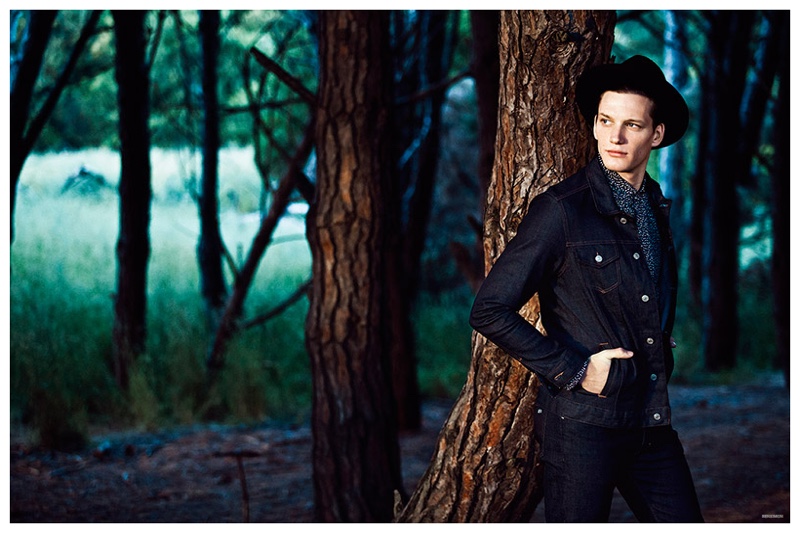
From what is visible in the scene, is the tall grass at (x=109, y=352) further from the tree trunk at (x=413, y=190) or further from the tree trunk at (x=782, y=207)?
the tree trunk at (x=782, y=207)

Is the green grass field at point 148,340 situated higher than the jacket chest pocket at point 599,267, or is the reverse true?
the jacket chest pocket at point 599,267

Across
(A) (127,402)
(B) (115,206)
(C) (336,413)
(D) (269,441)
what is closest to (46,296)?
(A) (127,402)

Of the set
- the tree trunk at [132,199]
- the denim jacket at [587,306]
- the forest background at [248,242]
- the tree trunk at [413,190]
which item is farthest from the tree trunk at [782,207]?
the denim jacket at [587,306]

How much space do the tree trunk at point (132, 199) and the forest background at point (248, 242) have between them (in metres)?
0.13

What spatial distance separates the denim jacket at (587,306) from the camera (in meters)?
2.26

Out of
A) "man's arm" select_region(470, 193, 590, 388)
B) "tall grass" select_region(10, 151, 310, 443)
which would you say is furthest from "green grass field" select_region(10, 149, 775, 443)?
"man's arm" select_region(470, 193, 590, 388)

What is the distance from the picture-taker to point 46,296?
7.23 m

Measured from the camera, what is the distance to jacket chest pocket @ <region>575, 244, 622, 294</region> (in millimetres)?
2260

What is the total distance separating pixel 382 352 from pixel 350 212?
0.64 m

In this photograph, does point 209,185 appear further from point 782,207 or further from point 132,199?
point 782,207

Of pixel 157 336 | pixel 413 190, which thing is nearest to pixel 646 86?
pixel 413 190

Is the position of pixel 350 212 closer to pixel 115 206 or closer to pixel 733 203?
pixel 733 203

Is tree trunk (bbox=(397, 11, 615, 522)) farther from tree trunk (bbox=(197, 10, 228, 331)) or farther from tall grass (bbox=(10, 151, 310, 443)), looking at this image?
tree trunk (bbox=(197, 10, 228, 331))

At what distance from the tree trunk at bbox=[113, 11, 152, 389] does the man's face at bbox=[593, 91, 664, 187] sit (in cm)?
492
